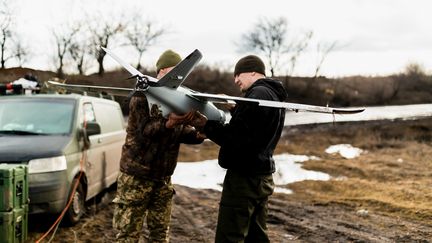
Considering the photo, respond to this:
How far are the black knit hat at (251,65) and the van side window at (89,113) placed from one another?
11.0 feet

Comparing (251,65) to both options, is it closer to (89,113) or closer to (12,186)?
(12,186)

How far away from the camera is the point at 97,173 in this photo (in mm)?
6527

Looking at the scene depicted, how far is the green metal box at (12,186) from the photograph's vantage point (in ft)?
13.6

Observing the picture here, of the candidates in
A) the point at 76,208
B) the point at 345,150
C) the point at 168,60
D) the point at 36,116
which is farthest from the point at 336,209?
the point at 345,150

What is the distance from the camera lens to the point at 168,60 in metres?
3.88

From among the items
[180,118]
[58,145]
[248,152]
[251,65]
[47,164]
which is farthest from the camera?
[58,145]

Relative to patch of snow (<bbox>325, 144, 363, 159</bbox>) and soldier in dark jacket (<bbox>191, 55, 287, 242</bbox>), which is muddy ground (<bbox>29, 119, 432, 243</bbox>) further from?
soldier in dark jacket (<bbox>191, 55, 287, 242</bbox>)

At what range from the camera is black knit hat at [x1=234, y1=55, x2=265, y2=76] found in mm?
3523

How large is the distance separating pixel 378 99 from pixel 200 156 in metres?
22.4

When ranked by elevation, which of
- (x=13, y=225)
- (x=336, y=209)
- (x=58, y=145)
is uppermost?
(x=58, y=145)

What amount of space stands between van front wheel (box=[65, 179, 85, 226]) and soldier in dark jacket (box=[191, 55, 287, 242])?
2.95m

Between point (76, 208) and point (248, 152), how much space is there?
3.39 m

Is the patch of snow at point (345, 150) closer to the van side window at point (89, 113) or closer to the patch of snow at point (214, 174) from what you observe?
the patch of snow at point (214, 174)

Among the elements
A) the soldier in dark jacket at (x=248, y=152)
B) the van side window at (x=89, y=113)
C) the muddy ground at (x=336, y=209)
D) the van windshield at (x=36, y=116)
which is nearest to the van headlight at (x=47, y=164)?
the van windshield at (x=36, y=116)
